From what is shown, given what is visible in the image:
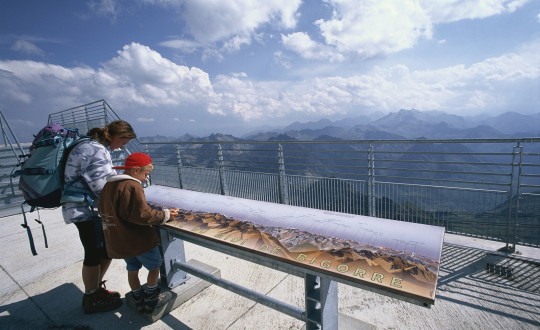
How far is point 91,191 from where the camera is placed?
8.18 ft

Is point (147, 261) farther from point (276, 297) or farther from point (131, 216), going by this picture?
point (276, 297)

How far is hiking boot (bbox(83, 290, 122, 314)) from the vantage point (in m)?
2.82

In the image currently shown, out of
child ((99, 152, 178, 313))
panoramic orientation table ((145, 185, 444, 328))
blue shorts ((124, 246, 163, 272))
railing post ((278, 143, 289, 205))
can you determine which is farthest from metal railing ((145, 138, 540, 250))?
blue shorts ((124, 246, 163, 272))

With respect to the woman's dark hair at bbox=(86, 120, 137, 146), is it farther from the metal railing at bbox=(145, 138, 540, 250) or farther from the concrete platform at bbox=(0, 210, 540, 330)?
the metal railing at bbox=(145, 138, 540, 250)

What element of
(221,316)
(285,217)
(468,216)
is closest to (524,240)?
(468,216)

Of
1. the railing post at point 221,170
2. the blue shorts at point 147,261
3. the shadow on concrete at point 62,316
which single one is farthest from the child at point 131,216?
the railing post at point 221,170

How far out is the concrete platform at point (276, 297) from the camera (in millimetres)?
2588

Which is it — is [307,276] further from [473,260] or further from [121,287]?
[473,260]

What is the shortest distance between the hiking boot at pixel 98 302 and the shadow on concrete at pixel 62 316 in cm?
5

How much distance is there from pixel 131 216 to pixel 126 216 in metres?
0.05

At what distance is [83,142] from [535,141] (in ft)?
15.2

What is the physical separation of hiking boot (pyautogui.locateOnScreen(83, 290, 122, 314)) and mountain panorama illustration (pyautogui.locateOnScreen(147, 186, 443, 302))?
1.29 meters

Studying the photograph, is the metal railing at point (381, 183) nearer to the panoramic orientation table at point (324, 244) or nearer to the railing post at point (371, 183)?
the railing post at point (371, 183)

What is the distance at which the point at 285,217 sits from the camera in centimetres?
233
